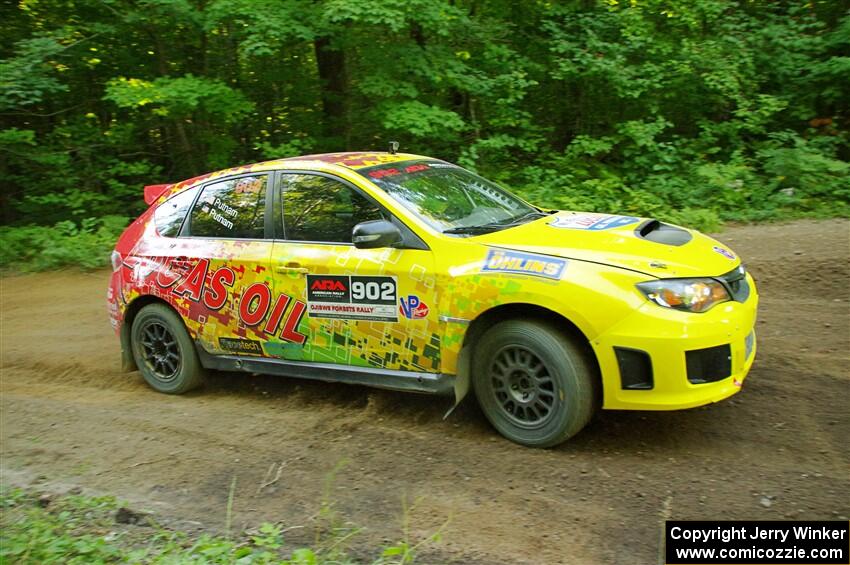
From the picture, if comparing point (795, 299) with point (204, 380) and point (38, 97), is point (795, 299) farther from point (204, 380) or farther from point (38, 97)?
point (38, 97)

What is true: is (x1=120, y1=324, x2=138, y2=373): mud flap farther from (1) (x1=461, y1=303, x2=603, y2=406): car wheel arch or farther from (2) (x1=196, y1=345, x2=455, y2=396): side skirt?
(1) (x1=461, y1=303, x2=603, y2=406): car wheel arch

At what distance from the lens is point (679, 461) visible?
170 inches

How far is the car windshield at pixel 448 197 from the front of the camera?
5.08 m

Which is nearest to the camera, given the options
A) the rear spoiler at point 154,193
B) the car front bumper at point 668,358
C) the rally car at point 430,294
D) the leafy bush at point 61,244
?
the car front bumper at point 668,358

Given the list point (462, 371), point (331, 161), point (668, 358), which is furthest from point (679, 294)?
point (331, 161)

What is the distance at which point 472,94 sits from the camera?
39.4 ft

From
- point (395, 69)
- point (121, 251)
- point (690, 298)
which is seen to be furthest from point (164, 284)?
point (395, 69)

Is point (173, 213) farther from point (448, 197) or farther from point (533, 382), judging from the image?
point (533, 382)

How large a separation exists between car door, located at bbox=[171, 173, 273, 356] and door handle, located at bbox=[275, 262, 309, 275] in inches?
4.9

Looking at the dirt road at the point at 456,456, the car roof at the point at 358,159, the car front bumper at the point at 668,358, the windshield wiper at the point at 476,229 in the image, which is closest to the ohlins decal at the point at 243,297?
the dirt road at the point at 456,456

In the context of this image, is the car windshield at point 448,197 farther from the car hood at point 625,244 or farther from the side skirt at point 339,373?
the side skirt at point 339,373

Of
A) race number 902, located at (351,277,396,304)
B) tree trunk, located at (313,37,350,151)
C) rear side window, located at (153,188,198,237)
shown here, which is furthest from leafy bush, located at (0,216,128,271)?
race number 902, located at (351,277,396,304)

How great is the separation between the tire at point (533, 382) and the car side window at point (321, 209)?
1.23 m

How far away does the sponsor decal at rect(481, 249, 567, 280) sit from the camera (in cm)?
438
